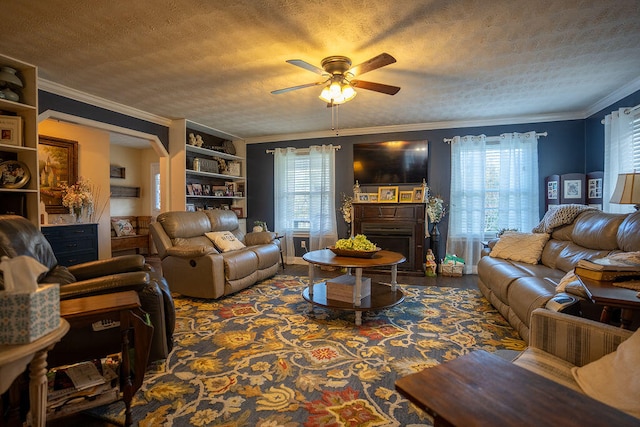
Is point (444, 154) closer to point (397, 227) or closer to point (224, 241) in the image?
point (397, 227)

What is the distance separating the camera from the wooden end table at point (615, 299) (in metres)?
1.40

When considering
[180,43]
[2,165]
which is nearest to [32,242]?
[2,165]

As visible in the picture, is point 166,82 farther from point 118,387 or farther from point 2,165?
point 118,387

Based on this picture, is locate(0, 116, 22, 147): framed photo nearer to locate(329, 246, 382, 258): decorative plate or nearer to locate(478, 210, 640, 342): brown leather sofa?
locate(329, 246, 382, 258): decorative plate

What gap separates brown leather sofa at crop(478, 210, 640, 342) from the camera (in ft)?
7.54

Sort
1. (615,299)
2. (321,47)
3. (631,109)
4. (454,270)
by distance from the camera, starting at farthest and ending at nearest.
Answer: (454,270), (631,109), (321,47), (615,299)

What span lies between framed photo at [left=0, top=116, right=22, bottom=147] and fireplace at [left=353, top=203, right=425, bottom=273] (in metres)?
4.12

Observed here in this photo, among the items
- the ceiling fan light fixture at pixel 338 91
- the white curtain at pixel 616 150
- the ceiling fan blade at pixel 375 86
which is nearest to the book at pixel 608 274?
the ceiling fan blade at pixel 375 86

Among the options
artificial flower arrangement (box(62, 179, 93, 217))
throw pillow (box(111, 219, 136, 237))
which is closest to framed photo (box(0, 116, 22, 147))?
artificial flower arrangement (box(62, 179, 93, 217))

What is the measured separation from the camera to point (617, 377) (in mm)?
1084

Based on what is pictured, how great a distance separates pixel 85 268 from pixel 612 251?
4.12m

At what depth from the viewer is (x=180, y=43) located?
2.48 meters

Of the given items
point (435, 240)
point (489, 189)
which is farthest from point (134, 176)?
point (489, 189)

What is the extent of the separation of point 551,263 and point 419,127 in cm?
286
